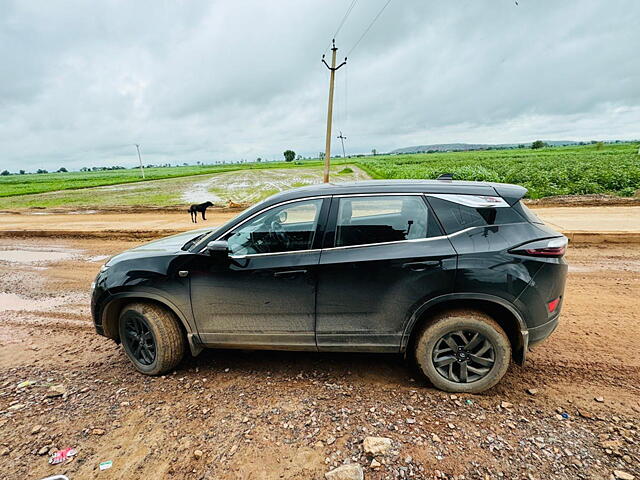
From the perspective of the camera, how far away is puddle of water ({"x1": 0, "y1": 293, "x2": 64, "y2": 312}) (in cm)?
523

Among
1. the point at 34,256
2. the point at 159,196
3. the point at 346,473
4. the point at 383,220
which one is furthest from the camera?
the point at 159,196

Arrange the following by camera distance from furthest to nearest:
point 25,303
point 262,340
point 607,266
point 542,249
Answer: point 607,266 → point 25,303 → point 262,340 → point 542,249

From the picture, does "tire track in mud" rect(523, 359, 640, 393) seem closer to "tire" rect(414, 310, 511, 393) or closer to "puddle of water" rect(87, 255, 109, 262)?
"tire" rect(414, 310, 511, 393)

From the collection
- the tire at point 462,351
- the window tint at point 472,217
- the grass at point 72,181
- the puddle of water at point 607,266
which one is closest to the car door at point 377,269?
the window tint at point 472,217

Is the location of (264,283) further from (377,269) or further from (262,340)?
(377,269)

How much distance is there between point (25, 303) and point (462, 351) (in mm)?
6486

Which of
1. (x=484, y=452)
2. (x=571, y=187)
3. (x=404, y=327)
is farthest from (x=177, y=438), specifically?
(x=571, y=187)

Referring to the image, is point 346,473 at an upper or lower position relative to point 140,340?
lower

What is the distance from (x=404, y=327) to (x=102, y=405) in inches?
107

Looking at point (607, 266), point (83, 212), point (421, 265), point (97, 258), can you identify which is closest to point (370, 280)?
point (421, 265)

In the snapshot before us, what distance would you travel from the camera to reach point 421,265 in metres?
2.69

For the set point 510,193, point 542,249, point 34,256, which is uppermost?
point 510,193

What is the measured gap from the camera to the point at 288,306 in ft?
9.70

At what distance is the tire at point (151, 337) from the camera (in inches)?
125
